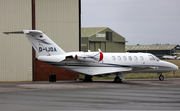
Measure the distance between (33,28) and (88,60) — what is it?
8.96 metres

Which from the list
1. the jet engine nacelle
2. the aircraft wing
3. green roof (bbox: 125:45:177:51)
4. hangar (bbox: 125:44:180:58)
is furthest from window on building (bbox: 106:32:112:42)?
green roof (bbox: 125:45:177:51)

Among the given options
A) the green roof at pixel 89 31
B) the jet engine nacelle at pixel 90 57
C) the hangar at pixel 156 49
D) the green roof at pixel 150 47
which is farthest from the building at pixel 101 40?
the green roof at pixel 150 47

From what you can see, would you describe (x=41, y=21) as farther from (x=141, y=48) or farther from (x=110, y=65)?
(x=141, y=48)

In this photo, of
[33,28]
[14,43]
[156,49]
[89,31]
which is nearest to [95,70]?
[33,28]

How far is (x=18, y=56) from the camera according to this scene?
3042 cm

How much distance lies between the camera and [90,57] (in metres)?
25.2

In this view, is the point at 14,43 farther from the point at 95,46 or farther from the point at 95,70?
the point at 95,46

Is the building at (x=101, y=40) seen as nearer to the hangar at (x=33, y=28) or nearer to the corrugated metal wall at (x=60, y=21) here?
the corrugated metal wall at (x=60, y=21)

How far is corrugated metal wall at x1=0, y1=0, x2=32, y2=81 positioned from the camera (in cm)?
3027

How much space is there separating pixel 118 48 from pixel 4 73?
57423mm

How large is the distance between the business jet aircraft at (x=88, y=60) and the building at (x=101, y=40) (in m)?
49.5

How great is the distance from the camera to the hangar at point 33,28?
30.3 metres

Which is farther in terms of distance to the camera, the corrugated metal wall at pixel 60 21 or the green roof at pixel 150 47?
the green roof at pixel 150 47

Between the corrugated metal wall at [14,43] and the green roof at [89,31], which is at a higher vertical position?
the green roof at [89,31]
